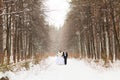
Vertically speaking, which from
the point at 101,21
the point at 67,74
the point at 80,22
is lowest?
the point at 67,74

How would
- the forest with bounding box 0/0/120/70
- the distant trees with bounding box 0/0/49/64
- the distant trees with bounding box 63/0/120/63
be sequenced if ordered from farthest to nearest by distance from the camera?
1. the distant trees with bounding box 63/0/120/63
2. the forest with bounding box 0/0/120/70
3. the distant trees with bounding box 0/0/49/64

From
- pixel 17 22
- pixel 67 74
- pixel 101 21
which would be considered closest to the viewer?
pixel 67 74

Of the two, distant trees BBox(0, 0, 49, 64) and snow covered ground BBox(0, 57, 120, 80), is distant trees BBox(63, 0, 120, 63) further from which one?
distant trees BBox(0, 0, 49, 64)

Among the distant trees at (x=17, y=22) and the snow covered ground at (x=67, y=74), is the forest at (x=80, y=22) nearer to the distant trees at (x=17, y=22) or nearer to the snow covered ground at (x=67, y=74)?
the distant trees at (x=17, y=22)

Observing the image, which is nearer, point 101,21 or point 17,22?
point 101,21

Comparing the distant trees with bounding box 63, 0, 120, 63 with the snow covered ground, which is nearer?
the snow covered ground

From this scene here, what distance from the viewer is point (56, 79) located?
15953 millimetres

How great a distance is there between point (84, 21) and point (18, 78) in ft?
86.4

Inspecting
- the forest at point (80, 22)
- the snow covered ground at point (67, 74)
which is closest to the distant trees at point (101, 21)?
the forest at point (80, 22)

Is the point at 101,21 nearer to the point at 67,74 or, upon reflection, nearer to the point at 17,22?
the point at 17,22

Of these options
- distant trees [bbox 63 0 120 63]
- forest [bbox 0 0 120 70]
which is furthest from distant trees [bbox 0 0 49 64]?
distant trees [bbox 63 0 120 63]

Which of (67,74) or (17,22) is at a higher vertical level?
(17,22)

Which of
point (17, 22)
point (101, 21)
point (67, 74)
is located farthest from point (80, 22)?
point (67, 74)

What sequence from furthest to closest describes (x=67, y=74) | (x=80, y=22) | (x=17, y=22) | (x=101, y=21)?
(x=80, y=22) < (x=17, y=22) < (x=101, y=21) < (x=67, y=74)
